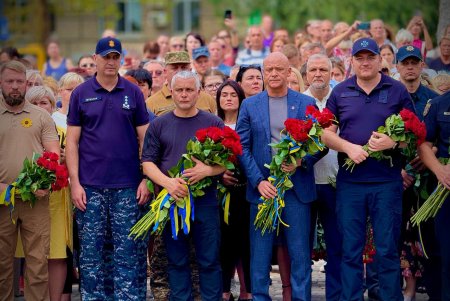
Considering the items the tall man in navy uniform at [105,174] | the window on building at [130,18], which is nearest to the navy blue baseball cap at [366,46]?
the tall man in navy uniform at [105,174]

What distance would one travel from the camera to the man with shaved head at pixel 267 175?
11648 millimetres

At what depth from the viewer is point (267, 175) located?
11797 mm

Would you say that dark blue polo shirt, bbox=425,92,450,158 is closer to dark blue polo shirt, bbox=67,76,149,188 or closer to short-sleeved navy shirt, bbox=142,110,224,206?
short-sleeved navy shirt, bbox=142,110,224,206

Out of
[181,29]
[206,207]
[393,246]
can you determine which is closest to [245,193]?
[206,207]

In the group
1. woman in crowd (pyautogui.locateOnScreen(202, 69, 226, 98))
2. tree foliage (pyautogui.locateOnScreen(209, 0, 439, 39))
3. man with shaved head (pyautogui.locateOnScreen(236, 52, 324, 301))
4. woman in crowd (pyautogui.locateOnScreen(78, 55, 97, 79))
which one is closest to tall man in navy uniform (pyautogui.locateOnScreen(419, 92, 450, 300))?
man with shaved head (pyautogui.locateOnScreen(236, 52, 324, 301))

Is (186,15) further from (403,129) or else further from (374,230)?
(403,129)

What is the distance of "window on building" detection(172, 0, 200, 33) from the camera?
42688 mm

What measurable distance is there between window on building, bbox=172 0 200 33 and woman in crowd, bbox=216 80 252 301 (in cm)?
2989

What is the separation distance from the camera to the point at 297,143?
11367 millimetres

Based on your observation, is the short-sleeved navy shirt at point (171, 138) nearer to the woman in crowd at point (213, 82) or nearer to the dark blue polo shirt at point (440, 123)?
the dark blue polo shirt at point (440, 123)

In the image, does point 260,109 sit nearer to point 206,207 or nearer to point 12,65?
point 206,207

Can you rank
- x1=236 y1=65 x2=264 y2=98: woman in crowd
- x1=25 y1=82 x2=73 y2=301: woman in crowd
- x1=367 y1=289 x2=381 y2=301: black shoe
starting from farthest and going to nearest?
1. x1=236 y1=65 x2=264 y2=98: woman in crowd
2. x1=367 y1=289 x2=381 y2=301: black shoe
3. x1=25 y1=82 x2=73 y2=301: woman in crowd

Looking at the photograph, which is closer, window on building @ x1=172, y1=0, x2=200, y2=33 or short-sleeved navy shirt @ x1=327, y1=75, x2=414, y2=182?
short-sleeved navy shirt @ x1=327, y1=75, x2=414, y2=182

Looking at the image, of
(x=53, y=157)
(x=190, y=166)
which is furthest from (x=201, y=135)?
(x=53, y=157)
